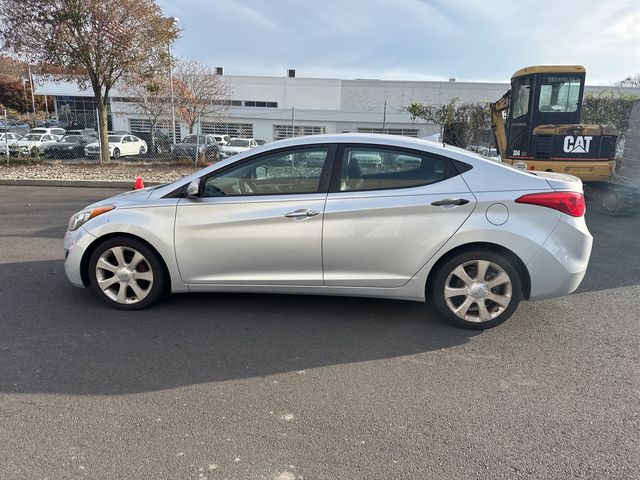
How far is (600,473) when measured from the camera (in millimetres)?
2369

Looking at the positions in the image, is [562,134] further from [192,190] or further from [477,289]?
[192,190]

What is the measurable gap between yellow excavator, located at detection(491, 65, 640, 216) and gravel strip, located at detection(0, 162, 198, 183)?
9608 millimetres

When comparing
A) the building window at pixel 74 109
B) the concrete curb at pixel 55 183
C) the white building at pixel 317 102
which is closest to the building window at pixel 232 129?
the white building at pixel 317 102

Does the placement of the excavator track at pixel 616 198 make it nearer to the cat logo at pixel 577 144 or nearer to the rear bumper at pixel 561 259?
the cat logo at pixel 577 144

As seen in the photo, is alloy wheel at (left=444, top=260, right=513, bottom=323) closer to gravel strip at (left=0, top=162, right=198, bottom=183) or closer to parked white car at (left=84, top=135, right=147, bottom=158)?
gravel strip at (left=0, top=162, right=198, bottom=183)

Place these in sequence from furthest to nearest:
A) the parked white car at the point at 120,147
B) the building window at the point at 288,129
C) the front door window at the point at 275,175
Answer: the building window at the point at 288,129 → the parked white car at the point at 120,147 → the front door window at the point at 275,175

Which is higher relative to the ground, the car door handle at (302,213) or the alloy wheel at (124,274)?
the car door handle at (302,213)

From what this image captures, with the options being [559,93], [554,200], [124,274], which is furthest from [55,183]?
[554,200]

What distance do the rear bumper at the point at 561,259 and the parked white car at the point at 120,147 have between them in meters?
24.2

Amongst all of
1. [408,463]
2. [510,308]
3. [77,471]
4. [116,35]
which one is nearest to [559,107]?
[510,308]

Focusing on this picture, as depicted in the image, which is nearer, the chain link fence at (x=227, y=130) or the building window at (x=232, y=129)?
the chain link fence at (x=227, y=130)

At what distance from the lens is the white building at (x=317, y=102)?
36.9m

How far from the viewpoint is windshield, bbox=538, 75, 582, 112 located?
1028 cm

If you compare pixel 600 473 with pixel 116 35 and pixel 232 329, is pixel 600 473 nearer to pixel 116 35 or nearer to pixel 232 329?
pixel 232 329
